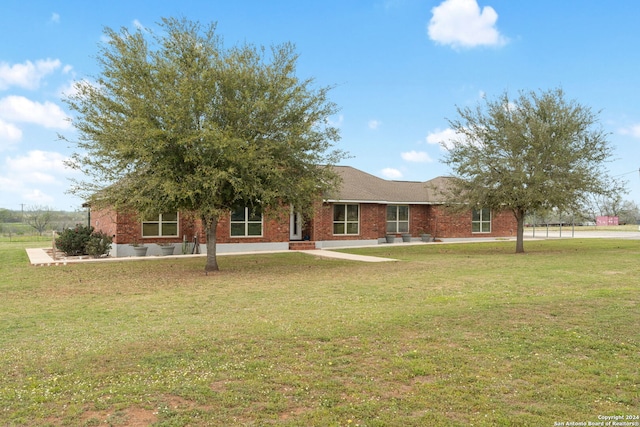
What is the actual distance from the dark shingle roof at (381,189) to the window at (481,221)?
3051 millimetres

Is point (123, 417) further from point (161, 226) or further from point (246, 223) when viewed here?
point (246, 223)

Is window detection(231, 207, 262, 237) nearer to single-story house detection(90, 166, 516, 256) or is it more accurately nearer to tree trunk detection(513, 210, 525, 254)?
single-story house detection(90, 166, 516, 256)

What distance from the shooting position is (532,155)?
2028 centimetres

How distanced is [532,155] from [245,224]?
1353cm

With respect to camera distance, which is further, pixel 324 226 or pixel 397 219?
pixel 397 219

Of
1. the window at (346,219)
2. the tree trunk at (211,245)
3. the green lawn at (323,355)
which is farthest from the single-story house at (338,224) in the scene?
the green lawn at (323,355)

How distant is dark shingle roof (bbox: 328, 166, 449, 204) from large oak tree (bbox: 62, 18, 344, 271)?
12.0 m

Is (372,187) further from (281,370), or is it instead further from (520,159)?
(281,370)

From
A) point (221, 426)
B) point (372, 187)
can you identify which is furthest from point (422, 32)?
point (221, 426)

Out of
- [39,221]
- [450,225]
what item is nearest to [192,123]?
[450,225]

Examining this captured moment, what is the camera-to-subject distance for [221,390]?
4.58m

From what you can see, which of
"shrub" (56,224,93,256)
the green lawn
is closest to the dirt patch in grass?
the green lawn

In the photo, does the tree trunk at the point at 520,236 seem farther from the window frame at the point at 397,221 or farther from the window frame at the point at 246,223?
the window frame at the point at 246,223

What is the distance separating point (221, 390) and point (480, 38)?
1657 centimetres
